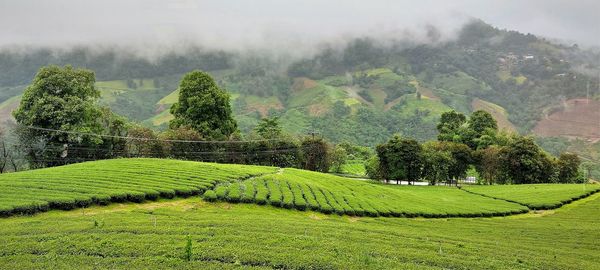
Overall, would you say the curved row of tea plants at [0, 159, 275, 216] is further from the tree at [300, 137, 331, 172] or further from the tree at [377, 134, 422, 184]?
the tree at [377, 134, 422, 184]

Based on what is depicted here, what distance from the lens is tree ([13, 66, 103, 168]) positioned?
58.9 meters

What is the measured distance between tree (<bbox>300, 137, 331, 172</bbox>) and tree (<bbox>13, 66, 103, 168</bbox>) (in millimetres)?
43937

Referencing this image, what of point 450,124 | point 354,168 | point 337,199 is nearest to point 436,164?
point 450,124

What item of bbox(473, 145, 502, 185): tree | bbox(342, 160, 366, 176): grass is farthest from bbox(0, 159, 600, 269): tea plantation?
bbox(342, 160, 366, 176): grass

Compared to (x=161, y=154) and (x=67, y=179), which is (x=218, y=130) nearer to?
(x=161, y=154)

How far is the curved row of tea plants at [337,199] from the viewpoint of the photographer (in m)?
38.7

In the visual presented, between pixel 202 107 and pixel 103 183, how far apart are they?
1749 inches

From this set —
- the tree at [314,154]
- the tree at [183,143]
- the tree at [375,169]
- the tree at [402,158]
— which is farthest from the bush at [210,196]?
the tree at [375,169]

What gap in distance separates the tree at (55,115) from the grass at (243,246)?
32.3m

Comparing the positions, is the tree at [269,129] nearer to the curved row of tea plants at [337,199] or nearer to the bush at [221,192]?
the curved row of tea plants at [337,199]

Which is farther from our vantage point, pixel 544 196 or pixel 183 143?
pixel 183 143

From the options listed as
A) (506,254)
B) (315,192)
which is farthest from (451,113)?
(506,254)

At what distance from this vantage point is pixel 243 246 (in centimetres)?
2005

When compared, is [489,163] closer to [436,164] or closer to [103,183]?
[436,164]
